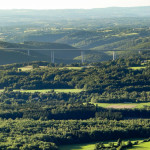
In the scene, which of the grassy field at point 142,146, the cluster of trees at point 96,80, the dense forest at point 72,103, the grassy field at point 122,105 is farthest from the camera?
the cluster of trees at point 96,80

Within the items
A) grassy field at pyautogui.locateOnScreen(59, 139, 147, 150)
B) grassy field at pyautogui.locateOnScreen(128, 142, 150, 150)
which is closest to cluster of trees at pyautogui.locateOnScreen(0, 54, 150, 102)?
grassy field at pyautogui.locateOnScreen(59, 139, 147, 150)

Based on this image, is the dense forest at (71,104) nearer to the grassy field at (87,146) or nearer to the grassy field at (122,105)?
the grassy field at (87,146)

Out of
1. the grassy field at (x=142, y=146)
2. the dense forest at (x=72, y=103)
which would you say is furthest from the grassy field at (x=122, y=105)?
the grassy field at (x=142, y=146)

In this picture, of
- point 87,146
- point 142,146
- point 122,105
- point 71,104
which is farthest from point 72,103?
point 142,146

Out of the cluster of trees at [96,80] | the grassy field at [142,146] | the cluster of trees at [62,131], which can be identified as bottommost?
the cluster of trees at [96,80]

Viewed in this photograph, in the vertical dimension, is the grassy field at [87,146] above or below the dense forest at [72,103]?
above

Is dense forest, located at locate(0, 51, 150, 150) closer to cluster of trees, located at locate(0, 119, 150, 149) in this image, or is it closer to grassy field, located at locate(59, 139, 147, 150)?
cluster of trees, located at locate(0, 119, 150, 149)

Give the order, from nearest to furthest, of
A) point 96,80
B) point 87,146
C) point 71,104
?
1. point 87,146
2. point 71,104
3. point 96,80

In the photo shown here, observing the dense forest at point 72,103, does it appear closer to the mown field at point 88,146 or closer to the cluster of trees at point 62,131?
the cluster of trees at point 62,131

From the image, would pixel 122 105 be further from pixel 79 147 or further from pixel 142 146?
pixel 142 146

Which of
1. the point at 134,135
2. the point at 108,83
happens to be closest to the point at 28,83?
the point at 108,83

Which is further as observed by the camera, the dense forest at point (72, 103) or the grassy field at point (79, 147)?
the dense forest at point (72, 103)

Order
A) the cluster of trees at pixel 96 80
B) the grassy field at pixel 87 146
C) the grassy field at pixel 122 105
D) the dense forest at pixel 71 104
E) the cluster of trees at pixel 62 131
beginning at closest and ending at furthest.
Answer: the grassy field at pixel 87 146
the cluster of trees at pixel 62 131
the dense forest at pixel 71 104
the grassy field at pixel 122 105
the cluster of trees at pixel 96 80
